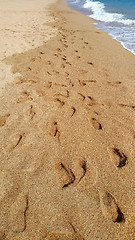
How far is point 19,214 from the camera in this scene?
1113 mm

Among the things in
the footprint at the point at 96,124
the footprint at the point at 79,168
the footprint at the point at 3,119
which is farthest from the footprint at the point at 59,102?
the footprint at the point at 79,168

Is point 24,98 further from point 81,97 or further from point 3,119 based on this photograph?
point 81,97

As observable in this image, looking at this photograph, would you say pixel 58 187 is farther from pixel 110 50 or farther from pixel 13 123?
pixel 110 50

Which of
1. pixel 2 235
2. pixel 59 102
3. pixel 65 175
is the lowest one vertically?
pixel 2 235

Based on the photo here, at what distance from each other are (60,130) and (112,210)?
0.95 metres

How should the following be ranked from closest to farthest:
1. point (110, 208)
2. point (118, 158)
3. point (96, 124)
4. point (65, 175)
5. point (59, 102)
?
point (110, 208), point (65, 175), point (118, 158), point (96, 124), point (59, 102)

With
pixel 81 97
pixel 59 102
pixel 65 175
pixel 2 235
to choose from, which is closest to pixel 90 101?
pixel 81 97

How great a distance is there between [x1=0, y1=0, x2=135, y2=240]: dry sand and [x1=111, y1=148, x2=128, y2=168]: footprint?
0.01m

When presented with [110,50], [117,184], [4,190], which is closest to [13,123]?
[4,190]

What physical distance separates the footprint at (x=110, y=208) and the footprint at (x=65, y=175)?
0.91ft

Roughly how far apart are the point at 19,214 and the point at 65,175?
0.47 m

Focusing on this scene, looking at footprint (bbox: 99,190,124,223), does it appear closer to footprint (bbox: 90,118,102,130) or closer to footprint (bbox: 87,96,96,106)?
footprint (bbox: 90,118,102,130)

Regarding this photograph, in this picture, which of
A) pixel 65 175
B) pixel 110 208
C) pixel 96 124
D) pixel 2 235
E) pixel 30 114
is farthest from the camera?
pixel 30 114

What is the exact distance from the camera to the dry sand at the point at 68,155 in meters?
1.09
